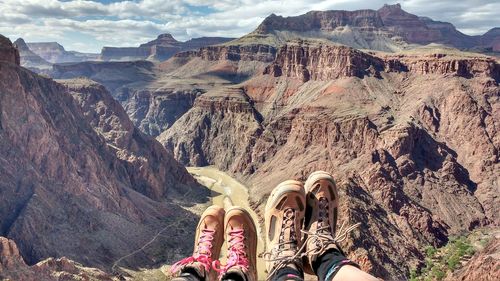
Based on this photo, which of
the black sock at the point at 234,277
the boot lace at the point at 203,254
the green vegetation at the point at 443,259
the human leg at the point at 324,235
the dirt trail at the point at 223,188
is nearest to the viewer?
the human leg at the point at 324,235

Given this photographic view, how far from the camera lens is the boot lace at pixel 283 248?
966 cm

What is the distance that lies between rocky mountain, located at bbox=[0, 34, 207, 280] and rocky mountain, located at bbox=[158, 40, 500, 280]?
23345 mm

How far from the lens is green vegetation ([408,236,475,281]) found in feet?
150

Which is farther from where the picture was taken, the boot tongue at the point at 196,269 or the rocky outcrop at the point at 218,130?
the rocky outcrop at the point at 218,130

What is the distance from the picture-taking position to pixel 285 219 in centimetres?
1128

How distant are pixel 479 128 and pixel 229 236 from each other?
3450 inches

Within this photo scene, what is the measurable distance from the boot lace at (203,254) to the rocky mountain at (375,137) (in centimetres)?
3727

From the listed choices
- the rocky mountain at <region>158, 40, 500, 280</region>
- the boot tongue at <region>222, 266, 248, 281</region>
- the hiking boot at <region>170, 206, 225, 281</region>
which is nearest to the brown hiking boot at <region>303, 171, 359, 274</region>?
the boot tongue at <region>222, 266, 248, 281</region>

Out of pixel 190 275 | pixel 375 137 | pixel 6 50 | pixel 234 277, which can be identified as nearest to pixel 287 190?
pixel 234 277

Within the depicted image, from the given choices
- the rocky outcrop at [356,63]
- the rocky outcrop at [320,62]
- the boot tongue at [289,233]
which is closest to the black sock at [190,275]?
the boot tongue at [289,233]

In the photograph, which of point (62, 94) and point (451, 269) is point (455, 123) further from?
point (62, 94)

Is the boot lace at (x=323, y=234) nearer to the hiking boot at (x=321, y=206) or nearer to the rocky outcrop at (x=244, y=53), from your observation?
the hiking boot at (x=321, y=206)

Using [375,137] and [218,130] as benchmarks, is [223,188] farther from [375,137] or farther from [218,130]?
[375,137]

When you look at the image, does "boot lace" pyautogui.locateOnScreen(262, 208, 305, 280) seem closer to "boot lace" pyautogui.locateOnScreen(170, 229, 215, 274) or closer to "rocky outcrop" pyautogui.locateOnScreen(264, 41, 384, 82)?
"boot lace" pyautogui.locateOnScreen(170, 229, 215, 274)
